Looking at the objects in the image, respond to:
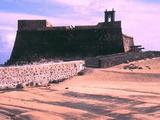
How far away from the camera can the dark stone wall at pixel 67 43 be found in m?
35.8

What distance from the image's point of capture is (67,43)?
121 ft

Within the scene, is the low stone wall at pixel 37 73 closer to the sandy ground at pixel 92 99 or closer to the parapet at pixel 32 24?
the sandy ground at pixel 92 99

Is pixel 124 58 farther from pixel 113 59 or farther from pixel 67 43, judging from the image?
pixel 67 43

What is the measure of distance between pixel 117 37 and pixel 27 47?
5.94 m

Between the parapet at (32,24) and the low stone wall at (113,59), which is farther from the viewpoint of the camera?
the parapet at (32,24)

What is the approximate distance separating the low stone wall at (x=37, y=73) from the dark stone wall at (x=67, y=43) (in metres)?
7.00

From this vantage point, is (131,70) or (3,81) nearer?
(3,81)

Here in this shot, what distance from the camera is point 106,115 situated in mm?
16297

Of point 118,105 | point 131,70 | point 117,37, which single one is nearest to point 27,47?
point 117,37

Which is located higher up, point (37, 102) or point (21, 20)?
point (21, 20)

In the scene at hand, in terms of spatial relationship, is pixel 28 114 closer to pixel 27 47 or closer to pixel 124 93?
pixel 124 93

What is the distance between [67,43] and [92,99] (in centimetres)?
1775

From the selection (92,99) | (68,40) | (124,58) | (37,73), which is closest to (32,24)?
(68,40)

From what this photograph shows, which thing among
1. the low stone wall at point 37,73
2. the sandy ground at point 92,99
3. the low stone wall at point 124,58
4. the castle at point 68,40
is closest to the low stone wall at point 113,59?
the low stone wall at point 124,58
